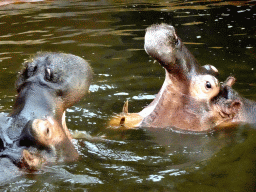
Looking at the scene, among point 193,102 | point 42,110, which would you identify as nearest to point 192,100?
point 193,102

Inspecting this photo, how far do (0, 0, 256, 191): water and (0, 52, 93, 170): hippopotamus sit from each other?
0.46 feet

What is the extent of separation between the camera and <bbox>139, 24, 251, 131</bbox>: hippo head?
4.22 meters

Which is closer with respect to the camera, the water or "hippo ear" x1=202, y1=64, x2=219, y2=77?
the water

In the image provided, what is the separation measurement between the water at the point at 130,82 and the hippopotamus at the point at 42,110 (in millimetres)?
139

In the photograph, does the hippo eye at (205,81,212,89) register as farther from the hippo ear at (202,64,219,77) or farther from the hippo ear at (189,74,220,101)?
the hippo ear at (202,64,219,77)

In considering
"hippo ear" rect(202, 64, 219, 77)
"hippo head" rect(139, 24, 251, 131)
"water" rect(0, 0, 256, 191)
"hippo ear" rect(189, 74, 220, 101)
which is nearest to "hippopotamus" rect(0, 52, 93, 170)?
"water" rect(0, 0, 256, 191)

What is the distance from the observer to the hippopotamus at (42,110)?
2.65 m

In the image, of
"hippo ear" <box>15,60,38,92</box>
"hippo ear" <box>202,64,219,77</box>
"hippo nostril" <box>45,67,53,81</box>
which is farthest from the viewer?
"hippo ear" <box>202,64,219,77</box>

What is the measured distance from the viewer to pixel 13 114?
9.44 feet

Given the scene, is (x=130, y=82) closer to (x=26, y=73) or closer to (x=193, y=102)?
(x=193, y=102)

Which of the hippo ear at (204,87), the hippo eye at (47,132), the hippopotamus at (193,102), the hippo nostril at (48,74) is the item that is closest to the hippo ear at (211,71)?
the hippopotamus at (193,102)

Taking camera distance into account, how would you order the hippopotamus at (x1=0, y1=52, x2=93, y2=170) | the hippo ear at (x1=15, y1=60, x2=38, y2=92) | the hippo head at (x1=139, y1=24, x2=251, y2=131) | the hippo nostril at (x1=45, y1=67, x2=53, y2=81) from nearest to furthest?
the hippopotamus at (x1=0, y1=52, x2=93, y2=170) < the hippo nostril at (x1=45, y1=67, x2=53, y2=81) < the hippo ear at (x1=15, y1=60, x2=38, y2=92) < the hippo head at (x1=139, y1=24, x2=251, y2=131)

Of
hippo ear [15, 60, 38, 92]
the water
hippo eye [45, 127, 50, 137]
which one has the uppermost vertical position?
hippo ear [15, 60, 38, 92]

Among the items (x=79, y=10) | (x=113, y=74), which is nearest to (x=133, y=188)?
(x=113, y=74)
